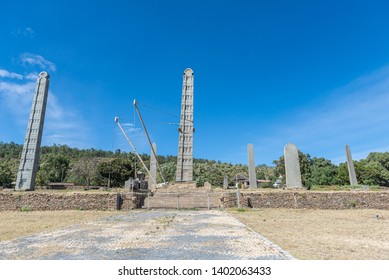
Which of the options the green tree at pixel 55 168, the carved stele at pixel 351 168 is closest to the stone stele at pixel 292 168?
the carved stele at pixel 351 168

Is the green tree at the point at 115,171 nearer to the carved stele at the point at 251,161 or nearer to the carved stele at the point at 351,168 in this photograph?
the carved stele at the point at 251,161

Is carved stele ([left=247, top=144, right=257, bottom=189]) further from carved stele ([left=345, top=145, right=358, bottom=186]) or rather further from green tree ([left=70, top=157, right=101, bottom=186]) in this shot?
green tree ([left=70, top=157, right=101, bottom=186])

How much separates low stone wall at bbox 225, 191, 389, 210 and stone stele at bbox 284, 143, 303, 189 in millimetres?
4555

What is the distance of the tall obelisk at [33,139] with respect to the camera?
24.1m

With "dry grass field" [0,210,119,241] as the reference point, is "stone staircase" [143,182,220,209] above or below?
above

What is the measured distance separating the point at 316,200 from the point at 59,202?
1847cm

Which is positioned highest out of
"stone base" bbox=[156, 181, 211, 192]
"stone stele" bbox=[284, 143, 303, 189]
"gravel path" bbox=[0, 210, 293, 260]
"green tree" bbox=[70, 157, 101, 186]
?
"green tree" bbox=[70, 157, 101, 186]

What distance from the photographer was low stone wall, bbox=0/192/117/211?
57.1ft

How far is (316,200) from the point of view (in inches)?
696

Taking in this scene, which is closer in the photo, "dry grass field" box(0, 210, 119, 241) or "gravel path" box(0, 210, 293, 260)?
"gravel path" box(0, 210, 293, 260)

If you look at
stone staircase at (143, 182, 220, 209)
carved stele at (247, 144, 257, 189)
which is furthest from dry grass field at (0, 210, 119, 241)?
carved stele at (247, 144, 257, 189)

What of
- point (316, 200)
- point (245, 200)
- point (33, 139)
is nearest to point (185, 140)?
point (245, 200)

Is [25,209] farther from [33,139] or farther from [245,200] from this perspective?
[245,200]

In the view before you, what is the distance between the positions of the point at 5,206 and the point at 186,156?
16.2 m
